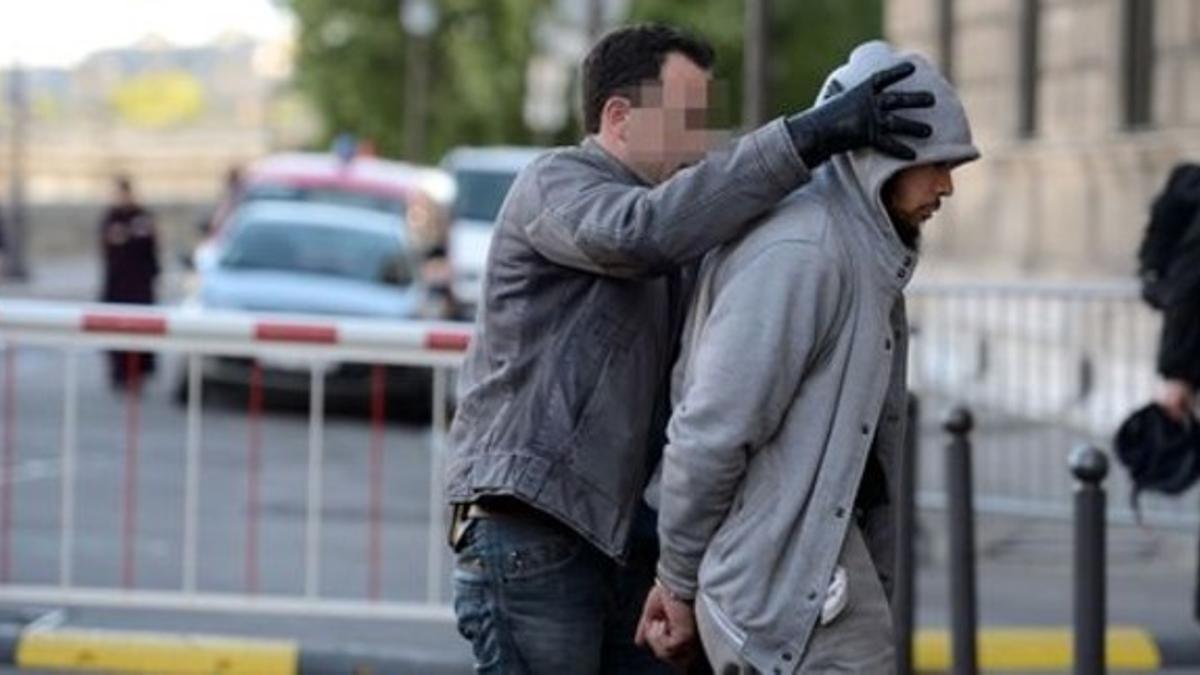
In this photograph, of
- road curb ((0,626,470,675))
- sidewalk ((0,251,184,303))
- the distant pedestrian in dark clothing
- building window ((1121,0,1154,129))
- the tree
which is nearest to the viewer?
road curb ((0,626,470,675))

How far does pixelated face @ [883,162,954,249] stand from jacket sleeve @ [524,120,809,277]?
159 millimetres

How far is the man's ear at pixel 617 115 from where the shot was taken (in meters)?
5.06

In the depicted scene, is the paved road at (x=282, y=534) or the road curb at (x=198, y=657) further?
the paved road at (x=282, y=534)

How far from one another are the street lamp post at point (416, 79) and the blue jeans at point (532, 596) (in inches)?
1767

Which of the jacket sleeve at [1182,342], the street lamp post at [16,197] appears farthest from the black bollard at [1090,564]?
the street lamp post at [16,197]

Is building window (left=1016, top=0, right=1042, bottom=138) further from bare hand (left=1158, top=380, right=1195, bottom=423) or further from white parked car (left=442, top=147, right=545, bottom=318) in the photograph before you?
bare hand (left=1158, top=380, right=1195, bottom=423)

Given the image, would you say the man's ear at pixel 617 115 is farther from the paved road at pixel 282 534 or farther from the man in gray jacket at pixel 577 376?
the paved road at pixel 282 534

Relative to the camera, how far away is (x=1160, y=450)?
7879mm

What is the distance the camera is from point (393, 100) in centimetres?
5738

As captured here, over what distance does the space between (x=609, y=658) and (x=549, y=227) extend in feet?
2.68

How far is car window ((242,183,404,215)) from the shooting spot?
→ 2847cm

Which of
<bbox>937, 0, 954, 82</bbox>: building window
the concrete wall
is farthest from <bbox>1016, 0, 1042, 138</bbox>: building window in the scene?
the concrete wall

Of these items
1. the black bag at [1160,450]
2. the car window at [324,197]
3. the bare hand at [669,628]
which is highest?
the car window at [324,197]

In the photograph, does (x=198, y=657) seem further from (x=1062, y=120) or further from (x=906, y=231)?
(x=1062, y=120)
